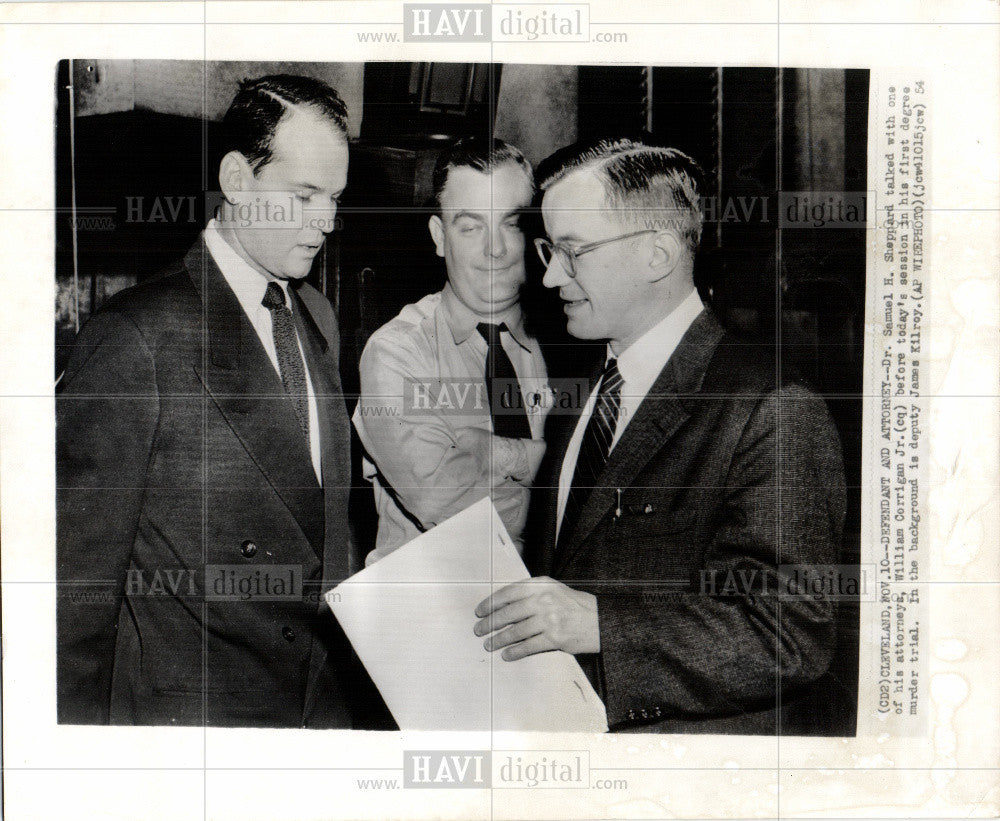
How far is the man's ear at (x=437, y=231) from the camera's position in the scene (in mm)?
1680

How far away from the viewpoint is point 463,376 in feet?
5.50

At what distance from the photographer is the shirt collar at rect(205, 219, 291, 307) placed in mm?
1681

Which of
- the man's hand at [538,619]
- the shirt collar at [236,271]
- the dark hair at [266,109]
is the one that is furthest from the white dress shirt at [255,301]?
the man's hand at [538,619]

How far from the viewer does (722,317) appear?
167 cm

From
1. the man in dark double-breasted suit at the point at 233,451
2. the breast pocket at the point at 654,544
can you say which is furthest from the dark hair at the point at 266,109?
the breast pocket at the point at 654,544

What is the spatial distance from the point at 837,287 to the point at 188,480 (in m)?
1.25

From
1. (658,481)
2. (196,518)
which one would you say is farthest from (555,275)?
(196,518)

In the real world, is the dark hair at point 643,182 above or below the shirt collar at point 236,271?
above

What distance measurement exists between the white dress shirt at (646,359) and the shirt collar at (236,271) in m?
0.63

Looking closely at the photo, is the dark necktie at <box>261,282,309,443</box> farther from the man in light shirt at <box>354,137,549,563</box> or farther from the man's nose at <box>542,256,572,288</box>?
the man's nose at <box>542,256,572,288</box>

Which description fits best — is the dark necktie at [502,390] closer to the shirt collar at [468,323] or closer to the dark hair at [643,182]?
the shirt collar at [468,323]

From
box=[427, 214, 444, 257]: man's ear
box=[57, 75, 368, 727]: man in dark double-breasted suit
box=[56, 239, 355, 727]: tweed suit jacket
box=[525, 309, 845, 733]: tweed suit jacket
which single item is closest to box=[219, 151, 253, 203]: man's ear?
box=[57, 75, 368, 727]: man in dark double-breasted suit

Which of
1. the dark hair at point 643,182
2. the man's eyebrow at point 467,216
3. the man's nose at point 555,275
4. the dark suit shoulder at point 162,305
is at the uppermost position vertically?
the dark hair at point 643,182

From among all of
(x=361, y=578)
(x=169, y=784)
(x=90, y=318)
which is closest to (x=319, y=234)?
(x=90, y=318)
